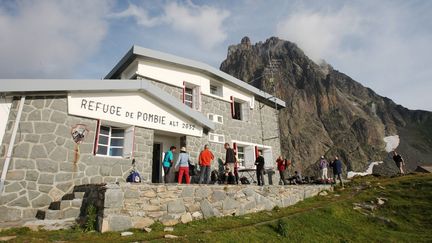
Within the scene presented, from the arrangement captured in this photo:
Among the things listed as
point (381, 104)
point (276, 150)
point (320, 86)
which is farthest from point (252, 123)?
point (381, 104)

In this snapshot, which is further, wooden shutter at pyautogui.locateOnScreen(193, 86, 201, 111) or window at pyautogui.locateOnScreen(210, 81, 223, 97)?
window at pyautogui.locateOnScreen(210, 81, 223, 97)

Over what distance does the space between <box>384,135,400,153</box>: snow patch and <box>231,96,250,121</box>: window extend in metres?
61.7

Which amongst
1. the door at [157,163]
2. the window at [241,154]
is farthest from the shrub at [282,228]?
the window at [241,154]

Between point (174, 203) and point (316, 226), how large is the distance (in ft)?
13.5

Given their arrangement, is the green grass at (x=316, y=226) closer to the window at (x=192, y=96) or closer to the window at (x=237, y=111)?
the window at (x=237, y=111)

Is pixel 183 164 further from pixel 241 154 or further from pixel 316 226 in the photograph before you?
pixel 241 154

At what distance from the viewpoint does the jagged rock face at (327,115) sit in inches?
2434

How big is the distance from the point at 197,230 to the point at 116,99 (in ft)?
19.3

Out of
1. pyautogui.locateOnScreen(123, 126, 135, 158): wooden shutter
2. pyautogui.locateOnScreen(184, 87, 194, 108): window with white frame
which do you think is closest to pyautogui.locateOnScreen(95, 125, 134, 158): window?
pyautogui.locateOnScreen(123, 126, 135, 158): wooden shutter

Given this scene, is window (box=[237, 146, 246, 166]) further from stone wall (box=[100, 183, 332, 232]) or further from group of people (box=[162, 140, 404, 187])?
stone wall (box=[100, 183, 332, 232])

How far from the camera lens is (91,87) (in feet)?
32.4

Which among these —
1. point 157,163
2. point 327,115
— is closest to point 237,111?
point 157,163

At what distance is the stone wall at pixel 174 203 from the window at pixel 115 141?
3406 millimetres

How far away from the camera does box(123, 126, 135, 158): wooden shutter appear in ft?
35.2
